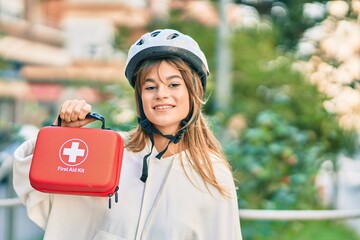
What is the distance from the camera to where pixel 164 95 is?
215 cm

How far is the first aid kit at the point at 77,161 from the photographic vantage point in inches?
77.3

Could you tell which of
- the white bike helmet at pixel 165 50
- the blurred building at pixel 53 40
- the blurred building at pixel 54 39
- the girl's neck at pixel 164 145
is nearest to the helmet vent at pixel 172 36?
the white bike helmet at pixel 165 50

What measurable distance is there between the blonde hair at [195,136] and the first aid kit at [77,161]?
0.77 feet

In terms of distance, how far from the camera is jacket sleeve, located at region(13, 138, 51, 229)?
83.4 inches

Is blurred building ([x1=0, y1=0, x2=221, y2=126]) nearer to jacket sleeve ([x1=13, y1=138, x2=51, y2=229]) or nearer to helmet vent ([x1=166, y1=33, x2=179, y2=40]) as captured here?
helmet vent ([x1=166, y1=33, x2=179, y2=40])

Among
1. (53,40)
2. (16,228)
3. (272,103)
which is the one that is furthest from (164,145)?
(53,40)

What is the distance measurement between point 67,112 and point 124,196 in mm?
339

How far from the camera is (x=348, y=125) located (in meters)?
7.25

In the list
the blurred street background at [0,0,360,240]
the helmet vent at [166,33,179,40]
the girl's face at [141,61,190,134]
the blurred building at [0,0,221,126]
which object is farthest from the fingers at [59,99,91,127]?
the blurred building at [0,0,221,126]

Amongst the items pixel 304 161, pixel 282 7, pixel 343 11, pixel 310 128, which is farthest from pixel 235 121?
pixel 282 7

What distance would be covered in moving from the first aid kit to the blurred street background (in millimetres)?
835

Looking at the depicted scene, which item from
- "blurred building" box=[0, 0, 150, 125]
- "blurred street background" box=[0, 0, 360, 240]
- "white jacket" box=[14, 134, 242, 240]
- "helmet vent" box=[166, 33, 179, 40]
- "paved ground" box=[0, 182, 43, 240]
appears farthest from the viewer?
"blurred building" box=[0, 0, 150, 125]

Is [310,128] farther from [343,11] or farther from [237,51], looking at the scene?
[237,51]

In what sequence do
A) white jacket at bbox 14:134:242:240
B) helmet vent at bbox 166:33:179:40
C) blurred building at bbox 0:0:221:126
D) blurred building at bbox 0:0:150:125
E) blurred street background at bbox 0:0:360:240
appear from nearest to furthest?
white jacket at bbox 14:134:242:240, helmet vent at bbox 166:33:179:40, blurred street background at bbox 0:0:360:240, blurred building at bbox 0:0:221:126, blurred building at bbox 0:0:150:125
